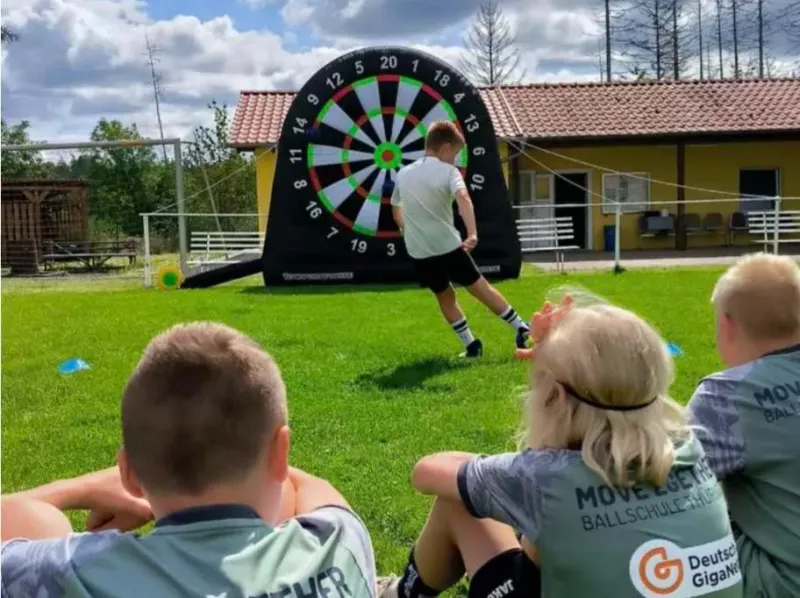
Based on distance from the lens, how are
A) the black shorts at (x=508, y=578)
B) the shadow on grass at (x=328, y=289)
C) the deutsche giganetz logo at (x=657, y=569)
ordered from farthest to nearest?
1. the shadow on grass at (x=328, y=289)
2. the black shorts at (x=508, y=578)
3. the deutsche giganetz logo at (x=657, y=569)

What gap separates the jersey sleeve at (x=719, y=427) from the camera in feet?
7.34

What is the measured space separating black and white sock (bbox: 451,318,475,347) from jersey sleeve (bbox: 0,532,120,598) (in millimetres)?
5231

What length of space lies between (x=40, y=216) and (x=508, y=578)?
2565 centimetres

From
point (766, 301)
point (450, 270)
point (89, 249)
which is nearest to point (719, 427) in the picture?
point (766, 301)

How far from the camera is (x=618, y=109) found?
22125mm

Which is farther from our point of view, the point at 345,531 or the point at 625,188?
the point at 625,188

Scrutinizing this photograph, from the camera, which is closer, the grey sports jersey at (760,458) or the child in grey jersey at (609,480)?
the child in grey jersey at (609,480)

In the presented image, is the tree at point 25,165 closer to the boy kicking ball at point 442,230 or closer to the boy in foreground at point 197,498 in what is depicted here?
the boy kicking ball at point 442,230

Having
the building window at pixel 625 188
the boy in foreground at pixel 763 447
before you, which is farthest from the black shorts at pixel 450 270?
the building window at pixel 625 188

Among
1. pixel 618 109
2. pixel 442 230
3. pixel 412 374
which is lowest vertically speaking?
pixel 412 374

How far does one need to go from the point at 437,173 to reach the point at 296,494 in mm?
5215

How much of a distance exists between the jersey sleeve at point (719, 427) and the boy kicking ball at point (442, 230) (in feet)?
14.7

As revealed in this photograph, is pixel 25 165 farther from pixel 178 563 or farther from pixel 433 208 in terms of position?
pixel 178 563

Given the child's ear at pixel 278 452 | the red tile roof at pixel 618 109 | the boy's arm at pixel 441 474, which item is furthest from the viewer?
the red tile roof at pixel 618 109
